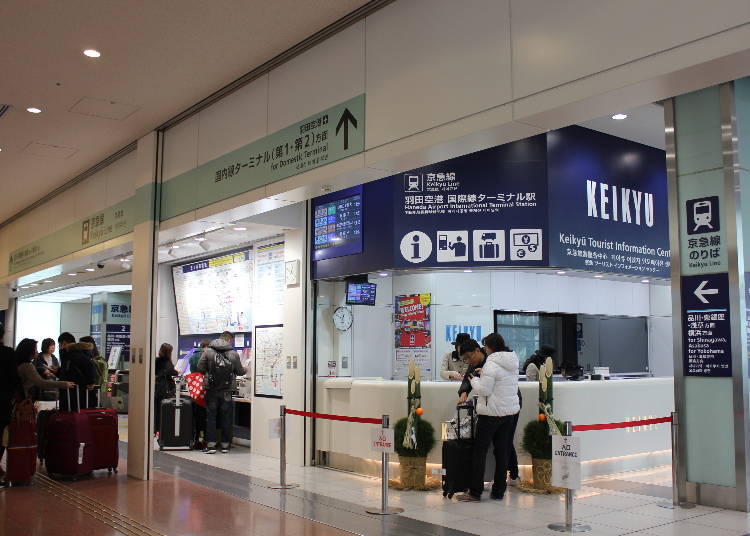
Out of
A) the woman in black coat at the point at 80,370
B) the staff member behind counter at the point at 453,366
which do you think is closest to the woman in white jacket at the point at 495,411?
the staff member behind counter at the point at 453,366

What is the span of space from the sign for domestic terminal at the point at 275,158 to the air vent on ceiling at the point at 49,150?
171 centimetres

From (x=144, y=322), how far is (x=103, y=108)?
207cm

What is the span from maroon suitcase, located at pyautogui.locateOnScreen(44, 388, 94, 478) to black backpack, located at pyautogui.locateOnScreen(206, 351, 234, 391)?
2.13 m

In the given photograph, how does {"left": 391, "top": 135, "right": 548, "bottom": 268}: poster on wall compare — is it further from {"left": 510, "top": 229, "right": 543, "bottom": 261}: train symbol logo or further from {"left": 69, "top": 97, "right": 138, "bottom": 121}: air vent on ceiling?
{"left": 69, "top": 97, "right": 138, "bottom": 121}: air vent on ceiling

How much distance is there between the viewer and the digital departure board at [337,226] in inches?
319

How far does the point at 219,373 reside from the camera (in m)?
9.41

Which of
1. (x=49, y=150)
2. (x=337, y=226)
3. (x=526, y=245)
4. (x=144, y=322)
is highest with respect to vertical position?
(x=49, y=150)

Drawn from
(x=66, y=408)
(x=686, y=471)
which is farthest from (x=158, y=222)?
(x=686, y=471)

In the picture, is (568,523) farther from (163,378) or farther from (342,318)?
(163,378)

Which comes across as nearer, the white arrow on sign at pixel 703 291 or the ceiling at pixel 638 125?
→ the white arrow on sign at pixel 703 291

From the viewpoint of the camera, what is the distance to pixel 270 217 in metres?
8.38

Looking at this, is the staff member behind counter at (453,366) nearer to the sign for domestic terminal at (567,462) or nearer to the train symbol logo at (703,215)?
the train symbol logo at (703,215)

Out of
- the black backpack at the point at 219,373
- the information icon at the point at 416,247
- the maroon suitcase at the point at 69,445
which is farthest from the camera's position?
the black backpack at the point at 219,373

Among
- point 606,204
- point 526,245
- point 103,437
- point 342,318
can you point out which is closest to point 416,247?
point 526,245
